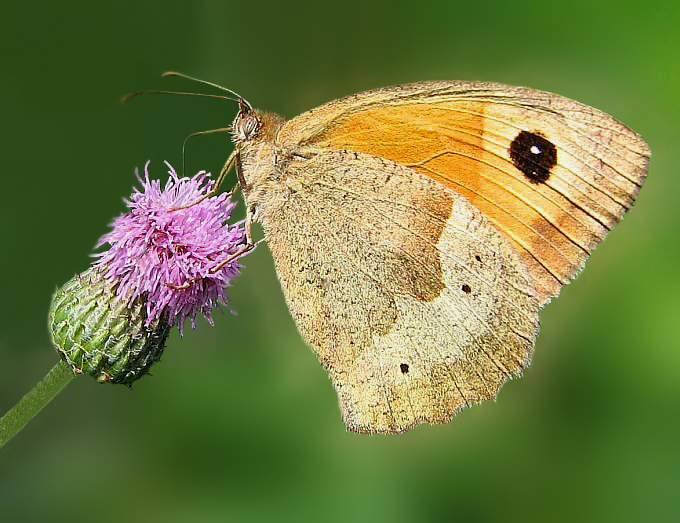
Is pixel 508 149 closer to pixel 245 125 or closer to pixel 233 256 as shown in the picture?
pixel 245 125

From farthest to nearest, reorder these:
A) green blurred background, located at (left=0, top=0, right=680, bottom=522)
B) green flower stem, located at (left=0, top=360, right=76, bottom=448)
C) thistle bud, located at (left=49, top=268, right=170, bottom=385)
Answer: green blurred background, located at (left=0, top=0, right=680, bottom=522)
thistle bud, located at (left=49, top=268, right=170, bottom=385)
green flower stem, located at (left=0, top=360, right=76, bottom=448)

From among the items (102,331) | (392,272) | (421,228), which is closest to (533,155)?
(421,228)

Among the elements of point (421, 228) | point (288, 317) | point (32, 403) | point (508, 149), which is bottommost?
point (288, 317)

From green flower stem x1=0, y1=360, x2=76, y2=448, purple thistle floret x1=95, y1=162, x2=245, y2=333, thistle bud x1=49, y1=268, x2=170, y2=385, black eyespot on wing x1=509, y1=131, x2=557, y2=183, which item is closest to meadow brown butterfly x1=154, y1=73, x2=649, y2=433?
black eyespot on wing x1=509, y1=131, x2=557, y2=183

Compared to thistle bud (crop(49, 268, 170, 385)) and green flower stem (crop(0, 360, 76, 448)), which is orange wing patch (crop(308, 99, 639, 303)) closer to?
thistle bud (crop(49, 268, 170, 385))

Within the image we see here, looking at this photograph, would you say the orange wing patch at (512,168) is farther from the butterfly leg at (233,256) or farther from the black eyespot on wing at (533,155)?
the butterfly leg at (233,256)

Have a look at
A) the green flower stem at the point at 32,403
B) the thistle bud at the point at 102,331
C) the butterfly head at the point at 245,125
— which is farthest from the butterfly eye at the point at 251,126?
the green flower stem at the point at 32,403

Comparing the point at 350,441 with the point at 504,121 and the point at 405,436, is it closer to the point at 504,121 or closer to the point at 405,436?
the point at 405,436
